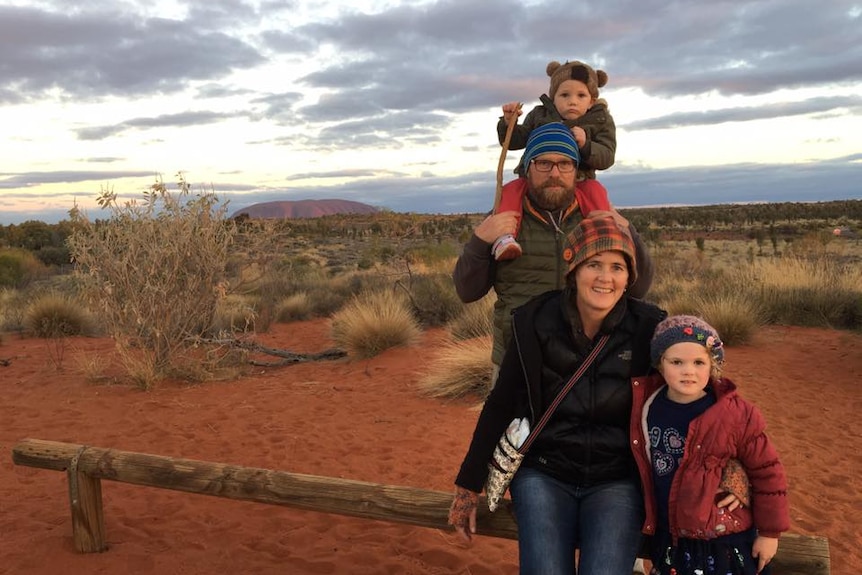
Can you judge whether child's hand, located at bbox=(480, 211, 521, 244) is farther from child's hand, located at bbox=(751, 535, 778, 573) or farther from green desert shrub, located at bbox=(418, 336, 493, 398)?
green desert shrub, located at bbox=(418, 336, 493, 398)

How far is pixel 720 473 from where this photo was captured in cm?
225

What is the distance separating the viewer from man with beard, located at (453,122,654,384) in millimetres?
2957

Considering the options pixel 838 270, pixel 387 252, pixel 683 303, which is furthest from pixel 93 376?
pixel 387 252

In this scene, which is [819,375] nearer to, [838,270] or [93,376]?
[838,270]

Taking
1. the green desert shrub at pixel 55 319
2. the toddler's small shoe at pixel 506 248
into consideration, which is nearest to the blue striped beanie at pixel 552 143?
the toddler's small shoe at pixel 506 248

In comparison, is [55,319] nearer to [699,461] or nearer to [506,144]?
[506,144]

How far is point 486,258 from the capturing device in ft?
9.77

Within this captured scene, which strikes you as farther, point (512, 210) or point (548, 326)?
point (512, 210)

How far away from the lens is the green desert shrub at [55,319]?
496 inches

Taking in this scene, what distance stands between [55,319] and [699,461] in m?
13.0

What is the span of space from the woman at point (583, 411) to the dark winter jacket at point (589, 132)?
0.67 m

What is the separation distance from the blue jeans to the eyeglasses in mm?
1278

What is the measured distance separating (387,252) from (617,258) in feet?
75.8

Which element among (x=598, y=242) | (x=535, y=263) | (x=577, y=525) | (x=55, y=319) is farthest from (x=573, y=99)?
(x=55, y=319)
